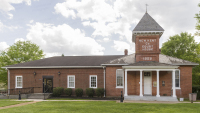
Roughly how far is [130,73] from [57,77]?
9.54 m

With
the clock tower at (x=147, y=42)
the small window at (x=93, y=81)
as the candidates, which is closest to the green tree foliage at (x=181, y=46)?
the clock tower at (x=147, y=42)

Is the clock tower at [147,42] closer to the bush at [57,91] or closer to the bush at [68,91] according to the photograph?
the bush at [68,91]

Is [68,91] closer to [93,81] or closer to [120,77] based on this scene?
[93,81]

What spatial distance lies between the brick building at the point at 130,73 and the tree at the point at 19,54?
17.5m

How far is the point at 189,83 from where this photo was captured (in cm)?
2033

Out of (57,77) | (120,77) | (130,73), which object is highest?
(130,73)

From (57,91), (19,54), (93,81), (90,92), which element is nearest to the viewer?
(90,92)

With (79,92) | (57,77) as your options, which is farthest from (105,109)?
(57,77)

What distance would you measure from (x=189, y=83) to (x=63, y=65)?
1539cm

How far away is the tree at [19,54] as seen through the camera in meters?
39.0

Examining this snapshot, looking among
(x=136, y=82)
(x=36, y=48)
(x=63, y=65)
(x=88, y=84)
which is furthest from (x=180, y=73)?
(x=36, y=48)

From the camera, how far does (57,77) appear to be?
76.4 ft

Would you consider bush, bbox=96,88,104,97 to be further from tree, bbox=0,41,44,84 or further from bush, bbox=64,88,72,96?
tree, bbox=0,41,44,84

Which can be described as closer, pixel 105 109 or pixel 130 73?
pixel 105 109
